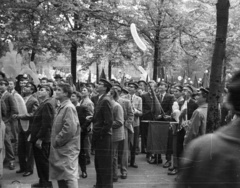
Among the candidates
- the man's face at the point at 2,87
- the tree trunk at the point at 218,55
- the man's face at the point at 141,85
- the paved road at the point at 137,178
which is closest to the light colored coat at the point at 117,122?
the paved road at the point at 137,178

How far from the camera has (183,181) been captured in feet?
6.52

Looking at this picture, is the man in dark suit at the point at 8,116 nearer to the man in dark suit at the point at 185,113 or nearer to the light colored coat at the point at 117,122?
the light colored coat at the point at 117,122

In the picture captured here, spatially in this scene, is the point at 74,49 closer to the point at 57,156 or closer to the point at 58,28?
the point at 58,28

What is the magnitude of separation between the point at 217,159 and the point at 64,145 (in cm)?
363

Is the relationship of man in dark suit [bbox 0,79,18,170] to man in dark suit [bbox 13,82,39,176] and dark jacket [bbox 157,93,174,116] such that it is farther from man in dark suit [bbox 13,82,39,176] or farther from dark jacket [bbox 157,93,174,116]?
dark jacket [bbox 157,93,174,116]

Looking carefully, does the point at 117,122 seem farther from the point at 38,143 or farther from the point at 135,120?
the point at 135,120

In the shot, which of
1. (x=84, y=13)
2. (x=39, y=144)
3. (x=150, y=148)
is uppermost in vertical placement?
(x=84, y=13)

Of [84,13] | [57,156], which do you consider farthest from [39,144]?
[84,13]

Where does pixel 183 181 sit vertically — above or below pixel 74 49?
below

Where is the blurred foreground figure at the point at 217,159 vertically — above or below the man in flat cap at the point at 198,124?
above

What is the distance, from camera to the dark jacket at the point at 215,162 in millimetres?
1838

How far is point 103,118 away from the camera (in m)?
6.19

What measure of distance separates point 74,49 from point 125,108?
671 cm

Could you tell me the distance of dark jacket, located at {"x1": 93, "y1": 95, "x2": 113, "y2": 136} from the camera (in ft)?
20.0
